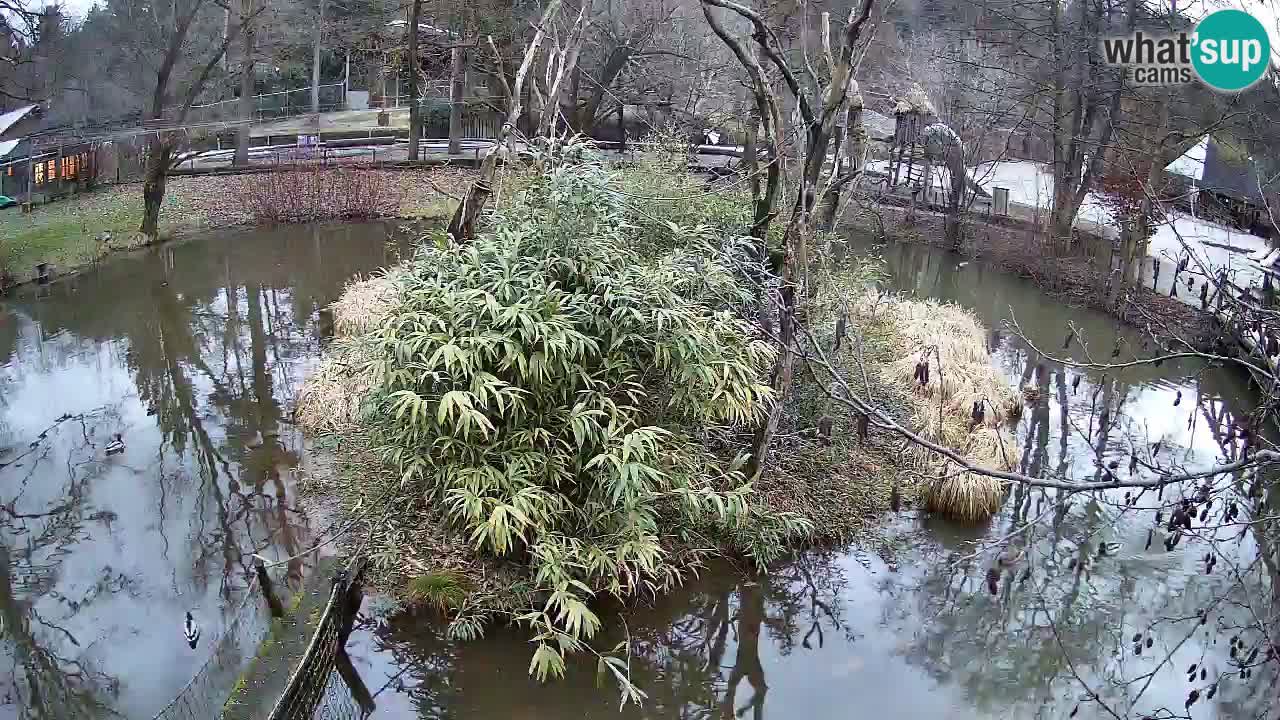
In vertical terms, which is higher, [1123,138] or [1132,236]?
[1123,138]

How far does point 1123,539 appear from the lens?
7109mm

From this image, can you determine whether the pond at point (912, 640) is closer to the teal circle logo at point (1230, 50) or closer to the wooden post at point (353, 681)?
the wooden post at point (353, 681)

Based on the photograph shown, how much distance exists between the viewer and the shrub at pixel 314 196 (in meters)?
15.5

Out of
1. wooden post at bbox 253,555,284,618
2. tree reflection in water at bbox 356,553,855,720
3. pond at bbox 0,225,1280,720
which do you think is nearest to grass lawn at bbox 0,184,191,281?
pond at bbox 0,225,1280,720

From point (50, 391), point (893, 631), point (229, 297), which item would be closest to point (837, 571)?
point (893, 631)

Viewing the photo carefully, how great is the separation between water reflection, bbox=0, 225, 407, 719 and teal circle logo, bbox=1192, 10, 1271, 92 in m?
8.72

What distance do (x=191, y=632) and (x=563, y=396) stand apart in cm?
243

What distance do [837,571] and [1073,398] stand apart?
4.36 metres

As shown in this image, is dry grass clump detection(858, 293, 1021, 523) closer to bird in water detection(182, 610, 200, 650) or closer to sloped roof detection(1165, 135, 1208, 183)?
bird in water detection(182, 610, 200, 650)

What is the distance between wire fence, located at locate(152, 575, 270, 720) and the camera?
502cm

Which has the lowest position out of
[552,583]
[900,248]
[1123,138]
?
[552,583]

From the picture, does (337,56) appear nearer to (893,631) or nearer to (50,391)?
(50,391)

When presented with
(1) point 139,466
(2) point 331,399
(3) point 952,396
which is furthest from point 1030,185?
(1) point 139,466

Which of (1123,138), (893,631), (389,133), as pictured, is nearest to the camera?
→ (893,631)
